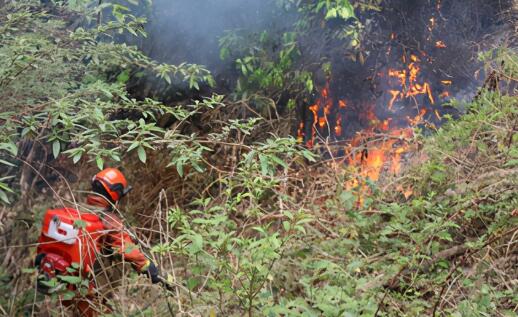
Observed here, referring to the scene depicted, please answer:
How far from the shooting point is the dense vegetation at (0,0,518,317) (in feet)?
10.2

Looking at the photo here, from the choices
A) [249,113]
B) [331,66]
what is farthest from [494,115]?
[249,113]

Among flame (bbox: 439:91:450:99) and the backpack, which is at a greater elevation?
flame (bbox: 439:91:450:99)

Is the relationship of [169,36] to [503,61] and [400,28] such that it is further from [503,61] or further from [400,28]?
[503,61]

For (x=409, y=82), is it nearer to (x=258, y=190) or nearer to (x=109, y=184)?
(x=109, y=184)

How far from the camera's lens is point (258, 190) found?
311 cm

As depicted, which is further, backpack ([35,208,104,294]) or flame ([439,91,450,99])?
flame ([439,91,450,99])

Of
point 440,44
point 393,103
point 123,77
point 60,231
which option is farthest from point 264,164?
point 440,44

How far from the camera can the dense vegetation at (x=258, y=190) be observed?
10.2 ft

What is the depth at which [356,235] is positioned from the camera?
4.84 meters

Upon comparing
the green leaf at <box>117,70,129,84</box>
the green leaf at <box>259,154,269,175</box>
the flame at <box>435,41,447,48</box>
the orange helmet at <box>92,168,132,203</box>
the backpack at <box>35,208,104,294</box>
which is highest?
the green leaf at <box>259,154,269,175</box>

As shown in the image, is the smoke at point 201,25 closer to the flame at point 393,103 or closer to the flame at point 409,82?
the flame at point 393,103

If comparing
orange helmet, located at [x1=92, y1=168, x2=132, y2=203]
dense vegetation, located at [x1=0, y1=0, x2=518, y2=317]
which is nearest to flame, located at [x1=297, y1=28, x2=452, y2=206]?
dense vegetation, located at [x1=0, y1=0, x2=518, y2=317]

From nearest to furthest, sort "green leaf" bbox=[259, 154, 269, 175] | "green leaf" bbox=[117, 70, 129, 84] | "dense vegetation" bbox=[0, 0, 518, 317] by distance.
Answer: "green leaf" bbox=[259, 154, 269, 175] < "dense vegetation" bbox=[0, 0, 518, 317] < "green leaf" bbox=[117, 70, 129, 84]

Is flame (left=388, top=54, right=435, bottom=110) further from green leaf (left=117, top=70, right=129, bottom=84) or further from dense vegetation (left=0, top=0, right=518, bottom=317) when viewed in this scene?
green leaf (left=117, top=70, right=129, bottom=84)
